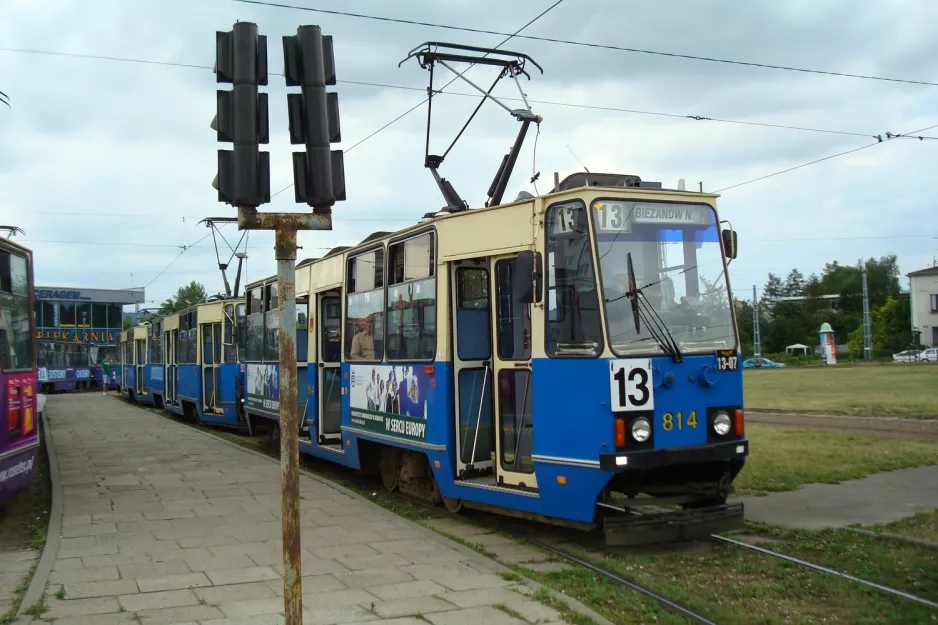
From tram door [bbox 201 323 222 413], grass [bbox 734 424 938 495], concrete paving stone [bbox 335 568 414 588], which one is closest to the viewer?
concrete paving stone [bbox 335 568 414 588]

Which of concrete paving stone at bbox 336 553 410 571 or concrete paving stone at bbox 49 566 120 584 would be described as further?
concrete paving stone at bbox 336 553 410 571

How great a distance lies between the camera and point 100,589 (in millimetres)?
6500

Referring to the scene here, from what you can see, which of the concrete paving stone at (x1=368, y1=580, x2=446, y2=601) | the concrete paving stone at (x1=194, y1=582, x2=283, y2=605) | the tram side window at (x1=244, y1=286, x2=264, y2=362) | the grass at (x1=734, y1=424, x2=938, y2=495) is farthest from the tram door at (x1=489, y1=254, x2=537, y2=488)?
the tram side window at (x1=244, y1=286, x2=264, y2=362)

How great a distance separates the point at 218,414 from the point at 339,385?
10731 mm

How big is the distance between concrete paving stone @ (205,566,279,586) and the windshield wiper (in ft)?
12.1

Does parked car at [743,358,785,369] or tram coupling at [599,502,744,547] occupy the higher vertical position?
tram coupling at [599,502,744,547]

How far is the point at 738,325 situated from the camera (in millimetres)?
8164

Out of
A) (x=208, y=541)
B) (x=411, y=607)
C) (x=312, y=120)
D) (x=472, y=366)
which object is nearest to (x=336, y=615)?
(x=411, y=607)

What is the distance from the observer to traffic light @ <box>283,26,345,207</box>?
15.1 feet

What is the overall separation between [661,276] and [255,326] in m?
10.4

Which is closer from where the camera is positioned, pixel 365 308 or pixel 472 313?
pixel 472 313

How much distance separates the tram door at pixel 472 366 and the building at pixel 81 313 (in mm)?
52309

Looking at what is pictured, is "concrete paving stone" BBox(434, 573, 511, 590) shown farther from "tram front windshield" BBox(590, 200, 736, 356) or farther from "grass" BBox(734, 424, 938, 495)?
"grass" BBox(734, 424, 938, 495)

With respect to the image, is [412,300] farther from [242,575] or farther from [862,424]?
[862,424]
